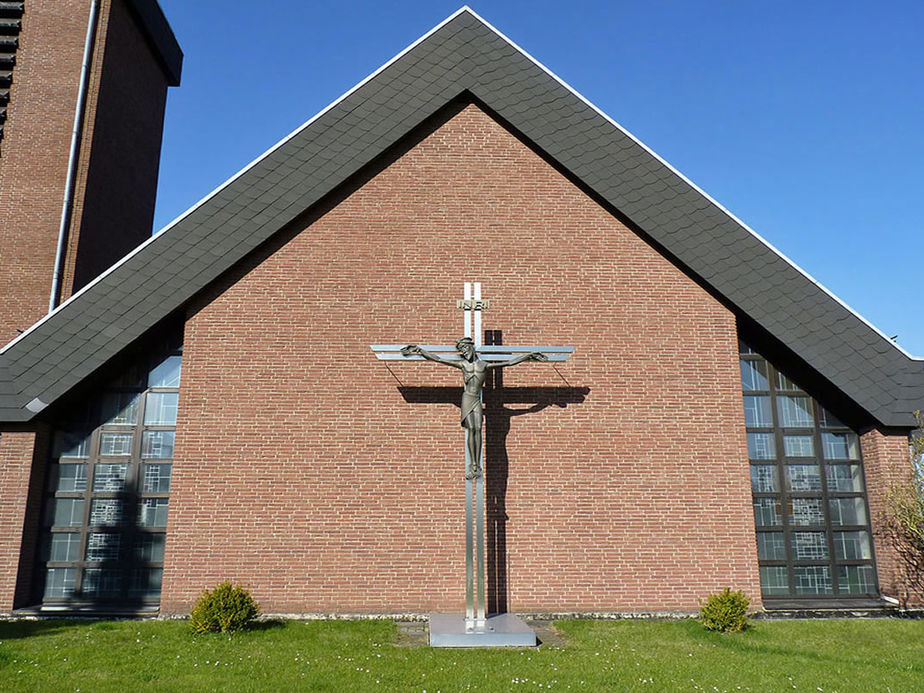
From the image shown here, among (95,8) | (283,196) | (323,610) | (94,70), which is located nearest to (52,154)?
(94,70)

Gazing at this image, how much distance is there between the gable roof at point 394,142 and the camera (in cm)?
1125

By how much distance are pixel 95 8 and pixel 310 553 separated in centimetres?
1363

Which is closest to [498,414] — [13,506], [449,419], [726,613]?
[449,419]

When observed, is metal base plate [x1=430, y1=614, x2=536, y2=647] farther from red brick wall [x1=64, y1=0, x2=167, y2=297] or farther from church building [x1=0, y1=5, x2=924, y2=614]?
red brick wall [x1=64, y1=0, x2=167, y2=297]

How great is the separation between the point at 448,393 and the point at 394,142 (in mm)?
4307

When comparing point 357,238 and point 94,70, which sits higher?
point 94,70

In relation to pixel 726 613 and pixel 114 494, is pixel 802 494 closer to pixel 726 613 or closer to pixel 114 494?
pixel 726 613

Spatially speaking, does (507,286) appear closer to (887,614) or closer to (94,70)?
(887,614)

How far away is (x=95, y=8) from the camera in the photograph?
16.8 m

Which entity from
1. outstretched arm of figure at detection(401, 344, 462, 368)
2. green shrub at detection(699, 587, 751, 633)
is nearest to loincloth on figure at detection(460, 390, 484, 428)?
outstretched arm of figure at detection(401, 344, 462, 368)

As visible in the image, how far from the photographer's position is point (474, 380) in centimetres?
1021

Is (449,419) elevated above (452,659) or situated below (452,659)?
above

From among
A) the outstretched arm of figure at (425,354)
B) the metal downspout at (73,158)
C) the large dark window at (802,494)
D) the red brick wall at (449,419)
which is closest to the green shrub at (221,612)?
the red brick wall at (449,419)

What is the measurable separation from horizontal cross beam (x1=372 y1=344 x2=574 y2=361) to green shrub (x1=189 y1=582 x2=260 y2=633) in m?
3.81
